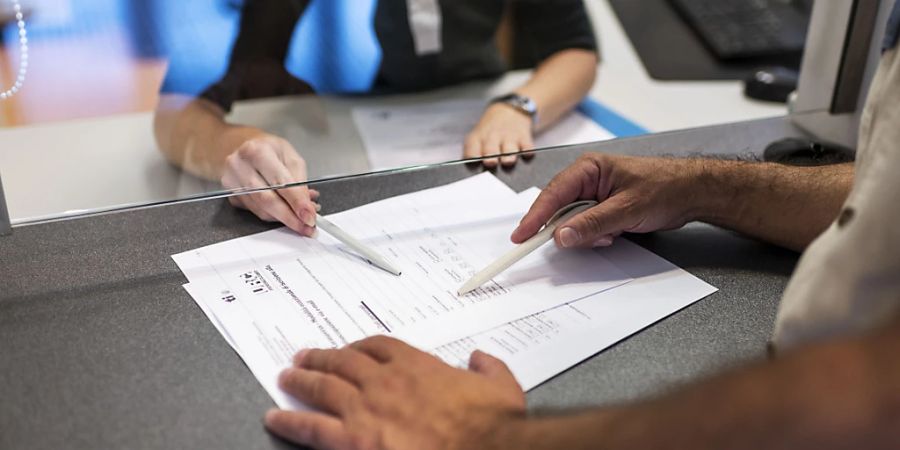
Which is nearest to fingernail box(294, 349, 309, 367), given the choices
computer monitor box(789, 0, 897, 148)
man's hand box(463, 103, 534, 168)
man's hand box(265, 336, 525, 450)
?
man's hand box(265, 336, 525, 450)

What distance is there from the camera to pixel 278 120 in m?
1.08

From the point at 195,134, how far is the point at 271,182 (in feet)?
0.59

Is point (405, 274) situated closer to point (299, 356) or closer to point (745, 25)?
point (299, 356)

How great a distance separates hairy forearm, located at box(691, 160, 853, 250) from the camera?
0.88 meters

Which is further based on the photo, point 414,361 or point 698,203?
point 698,203

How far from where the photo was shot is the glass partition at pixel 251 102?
35.8 inches

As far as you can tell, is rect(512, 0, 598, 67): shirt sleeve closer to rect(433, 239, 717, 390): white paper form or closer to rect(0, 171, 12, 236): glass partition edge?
rect(433, 239, 717, 390): white paper form

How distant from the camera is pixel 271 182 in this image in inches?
36.6

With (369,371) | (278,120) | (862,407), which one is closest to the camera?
(862,407)

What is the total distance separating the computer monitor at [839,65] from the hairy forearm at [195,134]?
83 centimetres

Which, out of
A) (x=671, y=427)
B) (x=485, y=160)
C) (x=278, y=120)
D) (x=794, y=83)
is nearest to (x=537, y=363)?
(x=671, y=427)

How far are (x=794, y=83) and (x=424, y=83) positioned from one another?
0.64 m

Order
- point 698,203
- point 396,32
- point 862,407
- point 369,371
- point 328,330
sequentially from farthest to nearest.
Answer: point 396,32
point 698,203
point 328,330
point 369,371
point 862,407

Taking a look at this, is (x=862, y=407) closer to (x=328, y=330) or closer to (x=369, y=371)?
(x=369, y=371)
